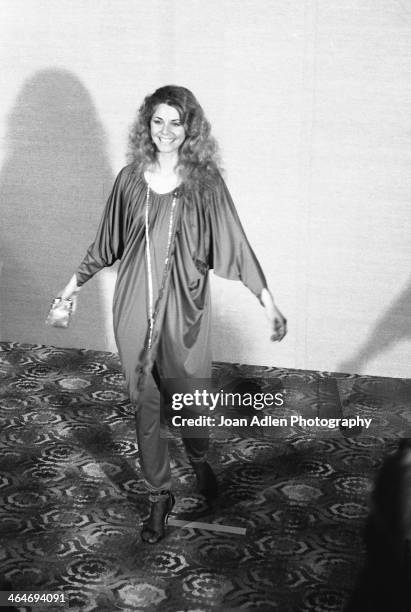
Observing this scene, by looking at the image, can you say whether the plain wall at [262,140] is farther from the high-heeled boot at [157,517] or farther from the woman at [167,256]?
the high-heeled boot at [157,517]

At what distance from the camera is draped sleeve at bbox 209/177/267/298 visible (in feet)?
11.7

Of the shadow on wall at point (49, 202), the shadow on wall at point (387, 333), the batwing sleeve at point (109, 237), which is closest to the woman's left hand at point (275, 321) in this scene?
the batwing sleeve at point (109, 237)

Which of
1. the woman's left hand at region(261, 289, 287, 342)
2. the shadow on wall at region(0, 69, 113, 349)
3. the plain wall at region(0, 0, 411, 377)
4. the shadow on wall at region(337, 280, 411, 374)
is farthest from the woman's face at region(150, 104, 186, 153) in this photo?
the shadow on wall at region(337, 280, 411, 374)

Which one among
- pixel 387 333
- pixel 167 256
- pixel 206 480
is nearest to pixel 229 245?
pixel 167 256

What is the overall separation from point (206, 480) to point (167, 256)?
0.91 metres

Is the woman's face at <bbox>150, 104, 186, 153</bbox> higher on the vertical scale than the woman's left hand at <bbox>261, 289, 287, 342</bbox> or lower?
higher

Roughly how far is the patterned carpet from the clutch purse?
687 mm

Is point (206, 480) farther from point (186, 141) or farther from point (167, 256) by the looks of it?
point (186, 141)

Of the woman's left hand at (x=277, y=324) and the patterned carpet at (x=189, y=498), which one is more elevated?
the woman's left hand at (x=277, y=324)

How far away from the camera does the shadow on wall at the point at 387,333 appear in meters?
5.11

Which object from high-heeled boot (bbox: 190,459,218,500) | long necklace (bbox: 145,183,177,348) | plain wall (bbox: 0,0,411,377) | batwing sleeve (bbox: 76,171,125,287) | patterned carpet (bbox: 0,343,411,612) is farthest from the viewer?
plain wall (bbox: 0,0,411,377)

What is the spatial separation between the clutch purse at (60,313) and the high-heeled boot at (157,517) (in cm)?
70

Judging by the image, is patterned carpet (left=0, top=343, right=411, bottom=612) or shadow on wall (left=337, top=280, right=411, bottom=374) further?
shadow on wall (left=337, top=280, right=411, bottom=374)

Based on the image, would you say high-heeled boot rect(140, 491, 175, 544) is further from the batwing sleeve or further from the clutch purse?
the batwing sleeve
